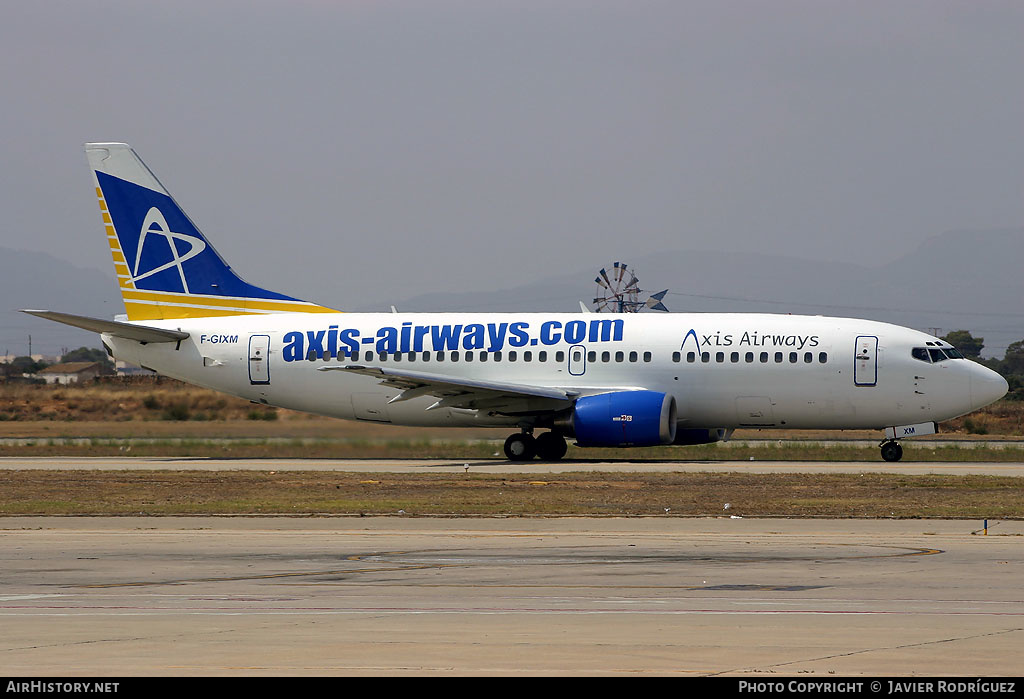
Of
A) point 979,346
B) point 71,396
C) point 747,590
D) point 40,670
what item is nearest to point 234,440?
point 71,396

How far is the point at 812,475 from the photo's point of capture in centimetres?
3272

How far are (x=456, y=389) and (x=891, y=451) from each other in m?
12.2

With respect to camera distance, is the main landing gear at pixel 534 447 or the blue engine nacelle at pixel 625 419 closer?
the blue engine nacelle at pixel 625 419

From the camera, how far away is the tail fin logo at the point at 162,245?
145 feet

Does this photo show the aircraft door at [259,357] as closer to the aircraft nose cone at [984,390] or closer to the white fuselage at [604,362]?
the white fuselage at [604,362]

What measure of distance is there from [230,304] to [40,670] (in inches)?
1383

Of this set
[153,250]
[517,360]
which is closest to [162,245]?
[153,250]

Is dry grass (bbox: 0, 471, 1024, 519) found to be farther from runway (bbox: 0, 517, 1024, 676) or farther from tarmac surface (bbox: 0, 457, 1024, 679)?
runway (bbox: 0, 517, 1024, 676)

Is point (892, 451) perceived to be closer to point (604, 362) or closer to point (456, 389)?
point (604, 362)

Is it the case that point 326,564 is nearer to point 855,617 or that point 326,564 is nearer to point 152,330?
point 855,617

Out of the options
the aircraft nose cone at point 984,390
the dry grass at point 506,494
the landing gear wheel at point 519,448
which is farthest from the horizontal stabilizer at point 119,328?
the aircraft nose cone at point 984,390

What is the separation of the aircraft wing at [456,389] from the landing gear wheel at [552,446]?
140 cm

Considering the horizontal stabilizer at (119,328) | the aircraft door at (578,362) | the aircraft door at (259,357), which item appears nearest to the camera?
the horizontal stabilizer at (119,328)

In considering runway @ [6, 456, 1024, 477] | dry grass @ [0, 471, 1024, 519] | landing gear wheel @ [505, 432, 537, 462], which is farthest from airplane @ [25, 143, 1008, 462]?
dry grass @ [0, 471, 1024, 519]
